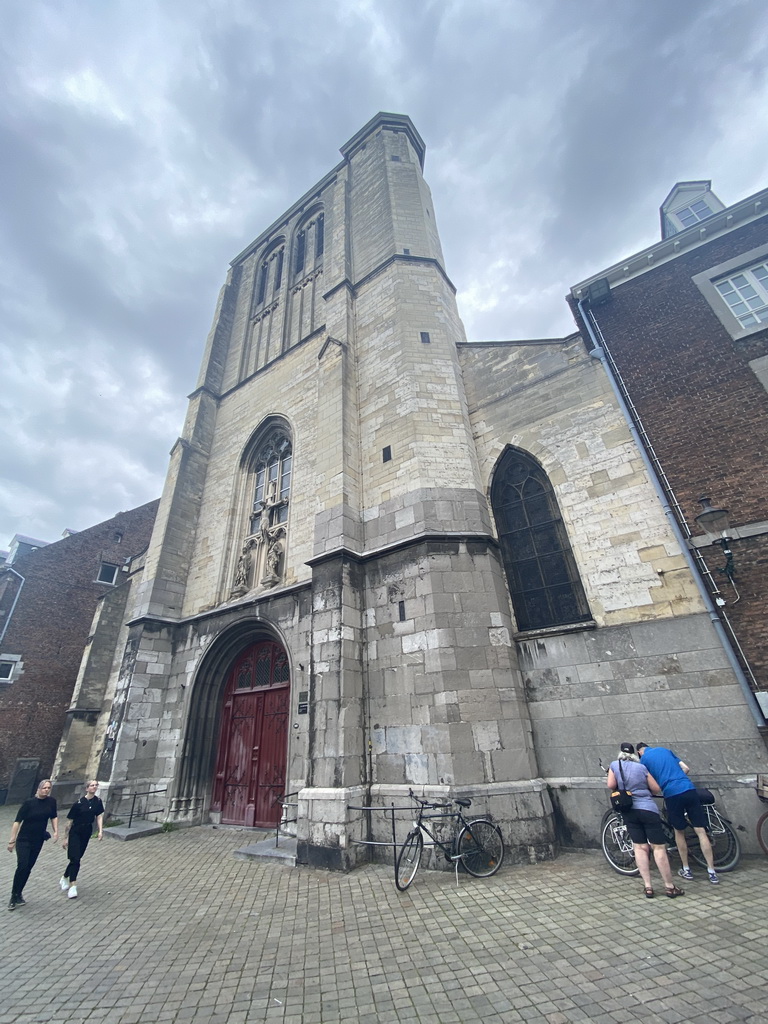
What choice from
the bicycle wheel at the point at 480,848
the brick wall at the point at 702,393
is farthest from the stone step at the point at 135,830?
the brick wall at the point at 702,393

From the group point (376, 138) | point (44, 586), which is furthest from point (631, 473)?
point (44, 586)

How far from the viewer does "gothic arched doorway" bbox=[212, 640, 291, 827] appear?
8719mm

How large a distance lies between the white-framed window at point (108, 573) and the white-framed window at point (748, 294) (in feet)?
74.8

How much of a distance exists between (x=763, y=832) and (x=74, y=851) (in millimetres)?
8266

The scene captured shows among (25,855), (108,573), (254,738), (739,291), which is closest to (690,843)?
(254,738)

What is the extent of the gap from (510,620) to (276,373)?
10.4 m

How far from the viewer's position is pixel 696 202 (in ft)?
33.7

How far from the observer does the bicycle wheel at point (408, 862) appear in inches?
192

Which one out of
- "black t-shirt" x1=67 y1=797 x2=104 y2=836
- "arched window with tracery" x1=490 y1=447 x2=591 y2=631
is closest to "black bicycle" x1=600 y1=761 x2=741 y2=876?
"arched window with tracery" x1=490 y1=447 x2=591 y2=631

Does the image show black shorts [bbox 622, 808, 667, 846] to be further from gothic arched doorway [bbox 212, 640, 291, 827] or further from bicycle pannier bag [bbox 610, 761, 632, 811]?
gothic arched doorway [bbox 212, 640, 291, 827]

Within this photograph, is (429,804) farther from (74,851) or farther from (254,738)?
(254,738)

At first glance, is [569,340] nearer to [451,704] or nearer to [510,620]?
[510,620]

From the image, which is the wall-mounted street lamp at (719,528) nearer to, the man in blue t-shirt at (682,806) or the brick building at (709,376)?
the brick building at (709,376)

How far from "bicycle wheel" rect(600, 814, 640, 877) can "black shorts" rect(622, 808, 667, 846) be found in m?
0.63
